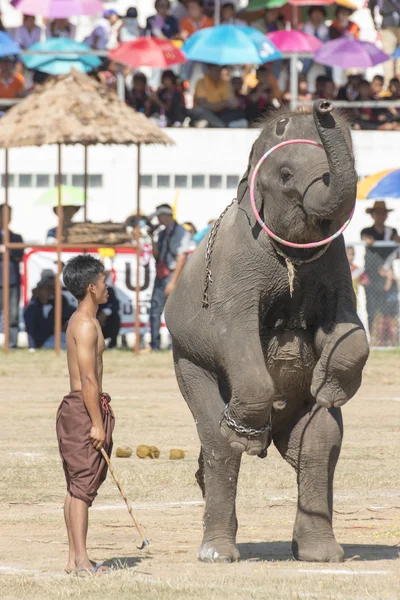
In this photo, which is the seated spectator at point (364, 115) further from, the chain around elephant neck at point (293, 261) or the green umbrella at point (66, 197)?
the chain around elephant neck at point (293, 261)

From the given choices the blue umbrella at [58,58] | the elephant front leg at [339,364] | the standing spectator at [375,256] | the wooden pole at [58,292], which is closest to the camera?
the elephant front leg at [339,364]

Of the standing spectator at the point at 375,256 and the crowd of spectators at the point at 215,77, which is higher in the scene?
the crowd of spectators at the point at 215,77

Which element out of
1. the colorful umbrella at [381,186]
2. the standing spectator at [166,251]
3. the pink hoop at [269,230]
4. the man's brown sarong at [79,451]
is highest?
the pink hoop at [269,230]

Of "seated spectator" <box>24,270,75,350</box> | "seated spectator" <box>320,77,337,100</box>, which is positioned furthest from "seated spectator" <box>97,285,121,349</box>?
"seated spectator" <box>320,77,337,100</box>

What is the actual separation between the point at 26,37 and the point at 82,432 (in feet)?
66.2

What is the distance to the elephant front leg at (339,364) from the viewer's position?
7652 millimetres

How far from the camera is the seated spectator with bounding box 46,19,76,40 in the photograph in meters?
26.6

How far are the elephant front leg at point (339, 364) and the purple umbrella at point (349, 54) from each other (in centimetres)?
1703

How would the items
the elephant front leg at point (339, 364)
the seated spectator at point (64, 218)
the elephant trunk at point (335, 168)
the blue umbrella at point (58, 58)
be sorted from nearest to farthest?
the elephant trunk at point (335, 168)
the elephant front leg at point (339, 364)
the seated spectator at point (64, 218)
the blue umbrella at point (58, 58)

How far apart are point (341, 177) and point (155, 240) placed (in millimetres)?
14531

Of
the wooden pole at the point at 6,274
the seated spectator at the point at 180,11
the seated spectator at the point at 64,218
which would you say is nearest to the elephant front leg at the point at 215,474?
the wooden pole at the point at 6,274

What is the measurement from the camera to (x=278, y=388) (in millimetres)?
8141

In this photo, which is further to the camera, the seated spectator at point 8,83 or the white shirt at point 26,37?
the white shirt at point 26,37

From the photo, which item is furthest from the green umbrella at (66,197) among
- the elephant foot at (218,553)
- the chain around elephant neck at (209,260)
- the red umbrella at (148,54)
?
the elephant foot at (218,553)
